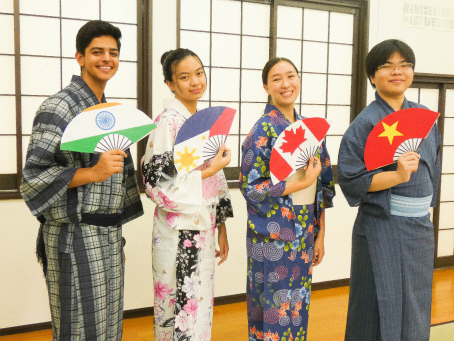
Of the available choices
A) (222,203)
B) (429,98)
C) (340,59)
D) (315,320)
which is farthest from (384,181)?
(429,98)

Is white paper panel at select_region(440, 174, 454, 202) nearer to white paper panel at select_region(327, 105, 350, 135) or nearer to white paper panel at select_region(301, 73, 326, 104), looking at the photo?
white paper panel at select_region(327, 105, 350, 135)

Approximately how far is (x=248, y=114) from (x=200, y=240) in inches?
74.2

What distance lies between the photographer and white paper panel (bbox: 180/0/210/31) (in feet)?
10.6

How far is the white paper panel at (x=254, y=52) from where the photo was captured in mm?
3523

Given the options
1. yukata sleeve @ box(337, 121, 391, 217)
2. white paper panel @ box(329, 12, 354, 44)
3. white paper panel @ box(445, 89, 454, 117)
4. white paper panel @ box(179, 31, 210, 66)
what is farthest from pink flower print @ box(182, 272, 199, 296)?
white paper panel @ box(445, 89, 454, 117)

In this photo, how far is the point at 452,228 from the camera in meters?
4.59

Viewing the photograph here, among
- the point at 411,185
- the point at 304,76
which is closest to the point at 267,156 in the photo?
the point at 411,185

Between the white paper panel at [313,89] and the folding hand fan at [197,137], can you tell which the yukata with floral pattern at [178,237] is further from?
the white paper panel at [313,89]

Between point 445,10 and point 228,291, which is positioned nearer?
point 228,291

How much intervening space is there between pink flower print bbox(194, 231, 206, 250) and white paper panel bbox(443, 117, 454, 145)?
353cm

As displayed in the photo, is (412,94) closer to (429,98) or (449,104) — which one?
(429,98)

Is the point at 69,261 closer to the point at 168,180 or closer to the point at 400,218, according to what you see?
the point at 168,180

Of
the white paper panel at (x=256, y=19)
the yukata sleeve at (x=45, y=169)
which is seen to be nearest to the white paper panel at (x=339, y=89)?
the white paper panel at (x=256, y=19)

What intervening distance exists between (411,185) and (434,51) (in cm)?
287
